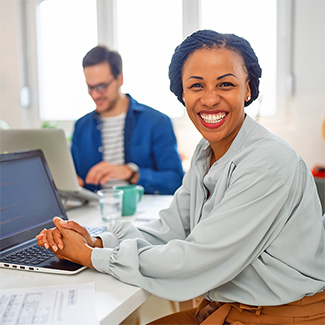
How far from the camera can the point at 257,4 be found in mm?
2887

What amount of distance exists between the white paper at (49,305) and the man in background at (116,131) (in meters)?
1.31

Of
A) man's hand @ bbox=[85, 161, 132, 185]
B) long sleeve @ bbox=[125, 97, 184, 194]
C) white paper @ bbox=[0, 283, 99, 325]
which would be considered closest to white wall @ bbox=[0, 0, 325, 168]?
long sleeve @ bbox=[125, 97, 184, 194]

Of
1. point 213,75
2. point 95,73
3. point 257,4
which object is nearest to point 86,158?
point 95,73

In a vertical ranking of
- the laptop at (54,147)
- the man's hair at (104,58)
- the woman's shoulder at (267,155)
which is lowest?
the laptop at (54,147)

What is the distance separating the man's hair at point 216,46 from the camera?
882 millimetres

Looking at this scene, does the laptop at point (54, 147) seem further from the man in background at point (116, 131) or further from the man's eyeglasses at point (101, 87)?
the man's eyeglasses at point (101, 87)

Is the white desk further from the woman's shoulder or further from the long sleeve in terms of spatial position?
the long sleeve

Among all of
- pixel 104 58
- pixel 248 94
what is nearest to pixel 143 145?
pixel 104 58

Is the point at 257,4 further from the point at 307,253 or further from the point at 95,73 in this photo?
the point at 307,253

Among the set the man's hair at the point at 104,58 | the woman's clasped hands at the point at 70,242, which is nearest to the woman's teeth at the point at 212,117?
the woman's clasped hands at the point at 70,242

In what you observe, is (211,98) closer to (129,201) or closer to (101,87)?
(129,201)

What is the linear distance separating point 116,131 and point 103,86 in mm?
292

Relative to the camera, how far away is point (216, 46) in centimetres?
88

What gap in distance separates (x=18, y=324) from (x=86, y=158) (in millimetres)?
1672
